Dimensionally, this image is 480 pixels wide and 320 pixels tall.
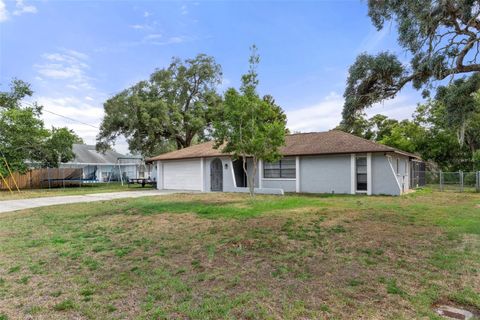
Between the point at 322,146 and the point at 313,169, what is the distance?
140 cm

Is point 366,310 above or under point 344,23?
under

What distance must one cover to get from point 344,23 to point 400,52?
4278 millimetres

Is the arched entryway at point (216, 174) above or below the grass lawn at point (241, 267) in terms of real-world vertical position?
above

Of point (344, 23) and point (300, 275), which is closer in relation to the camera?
point (300, 275)

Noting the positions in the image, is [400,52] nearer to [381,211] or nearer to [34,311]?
[381,211]

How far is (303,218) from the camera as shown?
8.34 meters

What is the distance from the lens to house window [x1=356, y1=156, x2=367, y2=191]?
1593 cm

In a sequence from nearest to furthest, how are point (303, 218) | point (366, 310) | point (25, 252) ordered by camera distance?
point (366, 310) → point (25, 252) → point (303, 218)

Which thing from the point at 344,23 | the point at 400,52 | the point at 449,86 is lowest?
the point at 449,86

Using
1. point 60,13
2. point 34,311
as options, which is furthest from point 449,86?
point 60,13

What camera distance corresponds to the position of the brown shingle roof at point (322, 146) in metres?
15.5

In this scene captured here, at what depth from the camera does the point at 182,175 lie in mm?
21938

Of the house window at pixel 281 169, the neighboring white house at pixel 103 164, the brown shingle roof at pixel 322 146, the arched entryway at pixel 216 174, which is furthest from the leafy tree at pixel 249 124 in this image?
the neighboring white house at pixel 103 164

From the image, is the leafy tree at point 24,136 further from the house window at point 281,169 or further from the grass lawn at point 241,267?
the grass lawn at point 241,267
